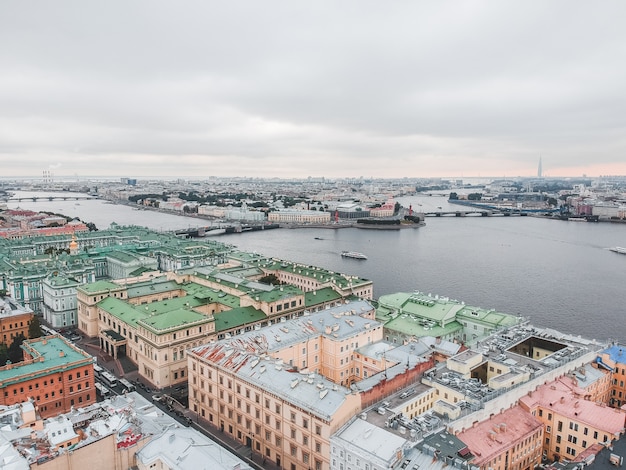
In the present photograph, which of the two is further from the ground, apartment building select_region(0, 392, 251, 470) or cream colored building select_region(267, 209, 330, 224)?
apartment building select_region(0, 392, 251, 470)

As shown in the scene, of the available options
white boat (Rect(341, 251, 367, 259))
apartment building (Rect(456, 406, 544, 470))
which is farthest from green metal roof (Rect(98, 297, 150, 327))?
white boat (Rect(341, 251, 367, 259))

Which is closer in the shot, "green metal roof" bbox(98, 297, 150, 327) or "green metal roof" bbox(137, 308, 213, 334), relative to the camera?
"green metal roof" bbox(137, 308, 213, 334)

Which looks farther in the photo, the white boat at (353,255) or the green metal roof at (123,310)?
the white boat at (353,255)

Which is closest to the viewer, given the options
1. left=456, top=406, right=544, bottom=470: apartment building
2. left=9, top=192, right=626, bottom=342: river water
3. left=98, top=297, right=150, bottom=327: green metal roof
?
left=456, top=406, right=544, bottom=470: apartment building

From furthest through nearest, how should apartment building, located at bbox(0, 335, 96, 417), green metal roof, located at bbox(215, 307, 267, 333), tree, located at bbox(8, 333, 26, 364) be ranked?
1. green metal roof, located at bbox(215, 307, 267, 333)
2. tree, located at bbox(8, 333, 26, 364)
3. apartment building, located at bbox(0, 335, 96, 417)

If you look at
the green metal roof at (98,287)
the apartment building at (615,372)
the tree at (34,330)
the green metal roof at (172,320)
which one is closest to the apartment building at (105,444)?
the green metal roof at (172,320)

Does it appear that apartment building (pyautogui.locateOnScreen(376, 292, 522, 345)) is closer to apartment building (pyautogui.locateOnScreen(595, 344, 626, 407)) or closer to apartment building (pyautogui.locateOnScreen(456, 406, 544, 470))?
apartment building (pyautogui.locateOnScreen(595, 344, 626, 407))

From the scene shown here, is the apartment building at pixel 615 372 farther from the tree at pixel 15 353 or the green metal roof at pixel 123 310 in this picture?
the tree at pixel 15 353
